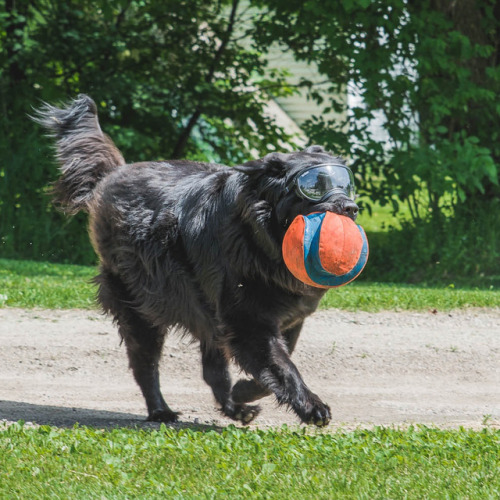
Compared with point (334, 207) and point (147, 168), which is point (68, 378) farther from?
point (334, 207)

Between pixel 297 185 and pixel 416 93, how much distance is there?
7727 mm

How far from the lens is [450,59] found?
1122 centimetres

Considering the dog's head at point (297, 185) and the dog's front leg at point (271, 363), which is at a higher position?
the dog's head at point (297, 185)

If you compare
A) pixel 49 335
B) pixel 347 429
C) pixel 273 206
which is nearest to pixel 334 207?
pixel 273 206

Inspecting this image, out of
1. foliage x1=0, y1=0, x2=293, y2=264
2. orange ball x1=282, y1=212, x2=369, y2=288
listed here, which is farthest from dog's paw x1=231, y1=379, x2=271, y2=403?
foliage x1=0, y1=0, x2=293, y2=264

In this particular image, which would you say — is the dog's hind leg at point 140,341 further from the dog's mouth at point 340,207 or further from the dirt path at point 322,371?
the dog's mouth at point 340,207

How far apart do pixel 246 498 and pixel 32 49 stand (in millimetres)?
11112

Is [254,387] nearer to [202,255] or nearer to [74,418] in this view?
[202,255]

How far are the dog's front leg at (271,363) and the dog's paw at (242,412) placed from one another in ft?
2.70

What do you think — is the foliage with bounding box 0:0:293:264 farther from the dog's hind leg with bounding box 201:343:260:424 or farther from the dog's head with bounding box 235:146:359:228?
the dog's head with bounding box 235:146:359:228

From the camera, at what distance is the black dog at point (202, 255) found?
14.7 feet

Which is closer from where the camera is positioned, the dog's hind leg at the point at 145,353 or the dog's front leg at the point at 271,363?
the dog's front leg at the point at 271,363

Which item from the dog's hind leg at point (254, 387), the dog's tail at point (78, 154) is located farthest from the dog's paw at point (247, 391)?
the dog's tail at point (78, 154)

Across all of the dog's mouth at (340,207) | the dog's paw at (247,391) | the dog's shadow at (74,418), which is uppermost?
the dog's mouth at (340,207)
